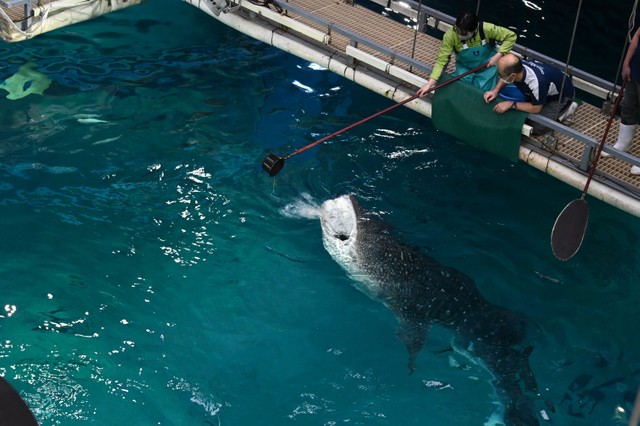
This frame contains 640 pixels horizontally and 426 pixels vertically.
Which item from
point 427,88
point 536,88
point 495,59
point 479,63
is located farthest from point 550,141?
point 427,88

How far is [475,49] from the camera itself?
9719 mm

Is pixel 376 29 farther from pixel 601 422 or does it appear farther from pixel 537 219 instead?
pixel 601 422

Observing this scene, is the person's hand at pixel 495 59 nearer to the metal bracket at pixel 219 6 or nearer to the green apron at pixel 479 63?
the green apron at pixel 479 63

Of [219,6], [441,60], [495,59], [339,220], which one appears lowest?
[339,220]

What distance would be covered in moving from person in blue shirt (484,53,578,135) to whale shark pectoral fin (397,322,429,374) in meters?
2.46

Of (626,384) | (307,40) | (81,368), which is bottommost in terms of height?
(81,368)

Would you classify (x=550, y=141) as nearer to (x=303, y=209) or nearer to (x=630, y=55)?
(x=630, y=55)

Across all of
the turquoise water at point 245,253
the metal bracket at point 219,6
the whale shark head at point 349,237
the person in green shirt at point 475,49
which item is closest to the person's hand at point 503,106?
the person in green shirt at point 475,49

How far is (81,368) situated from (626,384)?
5.30 metres

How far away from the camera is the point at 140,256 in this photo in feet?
31.9

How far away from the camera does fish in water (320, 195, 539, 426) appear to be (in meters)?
8.65

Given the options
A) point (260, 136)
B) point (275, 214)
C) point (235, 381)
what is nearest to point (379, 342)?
point (235, 381)

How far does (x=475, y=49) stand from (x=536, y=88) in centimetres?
83

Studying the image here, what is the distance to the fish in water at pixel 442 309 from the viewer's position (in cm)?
865
